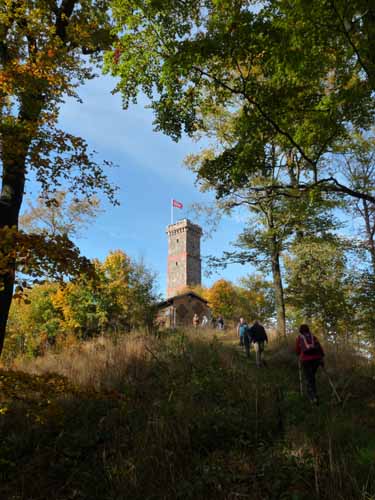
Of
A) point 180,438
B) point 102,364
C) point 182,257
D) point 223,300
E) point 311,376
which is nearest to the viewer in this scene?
point 180,438

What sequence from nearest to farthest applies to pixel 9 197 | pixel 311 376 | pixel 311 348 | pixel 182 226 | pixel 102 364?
pixel 9 197
pixel 311 376
pixel 311 348
pixel 102 364
pixel 182 226

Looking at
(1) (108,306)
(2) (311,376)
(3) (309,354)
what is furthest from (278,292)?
(2) (311,376)

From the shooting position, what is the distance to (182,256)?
240 feet

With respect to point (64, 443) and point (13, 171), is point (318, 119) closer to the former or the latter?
point (13, 171)

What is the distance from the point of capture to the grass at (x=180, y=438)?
13.0ft

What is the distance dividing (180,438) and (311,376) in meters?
3.76

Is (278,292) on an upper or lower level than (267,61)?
lower

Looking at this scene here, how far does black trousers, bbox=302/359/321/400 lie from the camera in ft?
24.1

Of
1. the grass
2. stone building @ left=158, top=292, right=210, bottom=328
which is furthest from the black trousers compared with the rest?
stone building @ left=158, top=292, right=210, bottom=328

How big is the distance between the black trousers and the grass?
30cm

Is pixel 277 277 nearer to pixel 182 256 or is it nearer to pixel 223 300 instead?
pixel 223 300

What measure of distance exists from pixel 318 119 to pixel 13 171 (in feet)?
19.4

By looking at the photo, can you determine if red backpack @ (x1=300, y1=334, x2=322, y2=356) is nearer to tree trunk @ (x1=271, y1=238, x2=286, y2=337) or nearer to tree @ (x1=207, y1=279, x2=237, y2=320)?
tree trunk @ (x1=271, y1=238, x2=286, y2=337)

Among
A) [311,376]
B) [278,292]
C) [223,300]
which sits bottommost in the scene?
[311,376]
